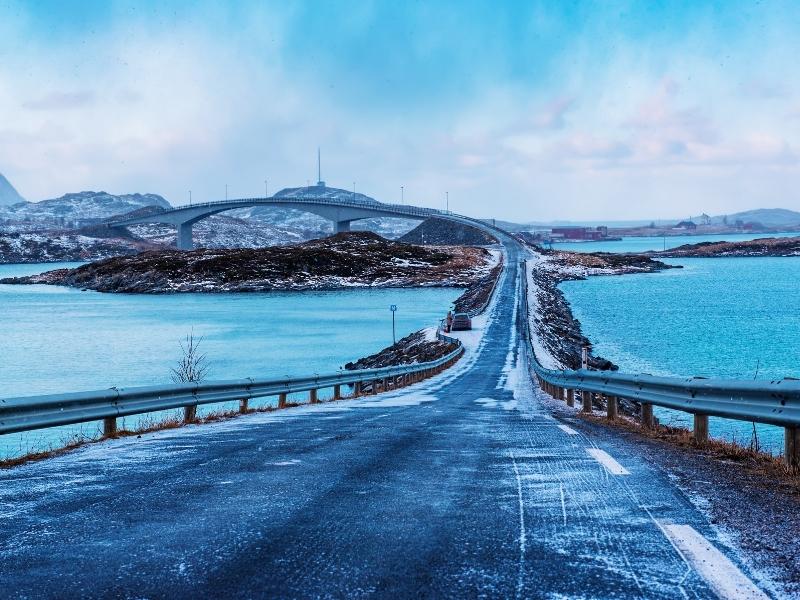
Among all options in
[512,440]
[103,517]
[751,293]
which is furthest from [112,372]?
[751,293]

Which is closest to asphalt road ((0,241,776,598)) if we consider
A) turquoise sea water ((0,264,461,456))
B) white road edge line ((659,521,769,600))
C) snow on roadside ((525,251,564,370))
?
white road edge line ((659,521,769,600))

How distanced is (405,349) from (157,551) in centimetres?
5448

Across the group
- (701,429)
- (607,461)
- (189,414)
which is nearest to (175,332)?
(189,414)

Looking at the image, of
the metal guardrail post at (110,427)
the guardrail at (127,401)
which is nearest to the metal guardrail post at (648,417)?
the guardrail at (127,401)

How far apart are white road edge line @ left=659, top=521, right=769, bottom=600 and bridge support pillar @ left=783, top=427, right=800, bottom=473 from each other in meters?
2.82

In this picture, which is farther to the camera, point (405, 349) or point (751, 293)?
point (751, 293)

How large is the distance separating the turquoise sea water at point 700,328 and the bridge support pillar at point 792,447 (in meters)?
8.13

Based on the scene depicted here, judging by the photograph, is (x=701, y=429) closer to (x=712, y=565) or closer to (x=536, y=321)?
(x=712, y=565)

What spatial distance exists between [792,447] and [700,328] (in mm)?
66995

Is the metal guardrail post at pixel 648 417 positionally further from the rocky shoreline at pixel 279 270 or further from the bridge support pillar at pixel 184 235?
the bridge support pillar at pixel 184 235

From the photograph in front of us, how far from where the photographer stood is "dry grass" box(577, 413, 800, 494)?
7.86 m

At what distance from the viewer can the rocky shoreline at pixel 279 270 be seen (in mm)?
140250

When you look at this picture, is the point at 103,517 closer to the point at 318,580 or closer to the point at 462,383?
the point at 318,580

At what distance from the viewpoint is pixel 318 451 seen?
9859 millimetres
